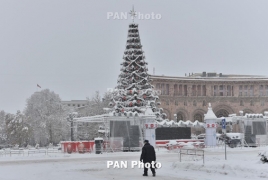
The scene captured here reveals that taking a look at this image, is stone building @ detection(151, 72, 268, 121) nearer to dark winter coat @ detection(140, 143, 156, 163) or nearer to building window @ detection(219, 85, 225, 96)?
building window @ detection(219, 85, 225, 96)

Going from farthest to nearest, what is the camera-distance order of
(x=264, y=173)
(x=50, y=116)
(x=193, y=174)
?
1. (x=50, y=116)
2. (x=193, y=174)
3. (x=264, y=173)

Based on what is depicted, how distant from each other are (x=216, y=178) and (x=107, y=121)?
884 inches

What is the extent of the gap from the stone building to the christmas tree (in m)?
28.8

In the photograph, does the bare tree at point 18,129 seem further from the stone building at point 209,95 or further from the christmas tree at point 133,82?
the stone building at point 209,95

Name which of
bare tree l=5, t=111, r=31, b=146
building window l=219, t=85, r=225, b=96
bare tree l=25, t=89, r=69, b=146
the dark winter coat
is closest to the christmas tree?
bare tree l=5, t=111, r=31, b=146

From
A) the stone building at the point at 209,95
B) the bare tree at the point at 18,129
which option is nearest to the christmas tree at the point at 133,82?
the bare tree at the point at 18,129

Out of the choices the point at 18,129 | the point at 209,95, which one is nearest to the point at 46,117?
the point at 18,129

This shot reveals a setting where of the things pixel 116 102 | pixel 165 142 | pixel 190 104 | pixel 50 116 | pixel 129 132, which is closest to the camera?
pixel 129 132

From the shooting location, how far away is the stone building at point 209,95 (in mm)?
84438

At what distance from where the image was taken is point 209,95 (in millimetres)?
87562

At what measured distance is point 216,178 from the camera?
16.5m

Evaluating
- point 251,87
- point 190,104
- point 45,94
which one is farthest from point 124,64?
point 251,87

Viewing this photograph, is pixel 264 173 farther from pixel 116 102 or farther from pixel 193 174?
pixel 116 102

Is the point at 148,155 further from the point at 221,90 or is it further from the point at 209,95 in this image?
the point at 221,90
